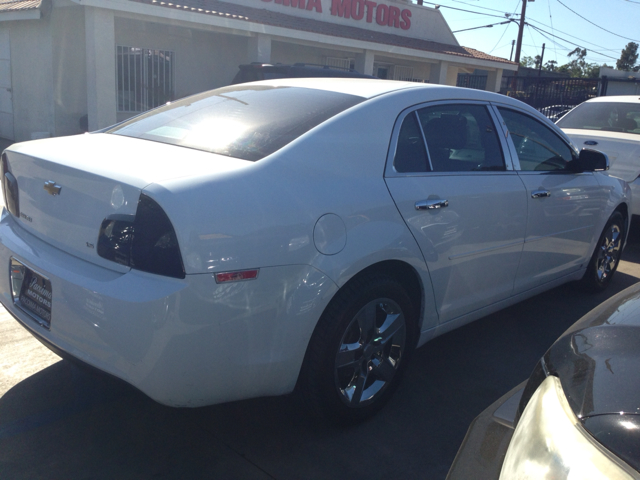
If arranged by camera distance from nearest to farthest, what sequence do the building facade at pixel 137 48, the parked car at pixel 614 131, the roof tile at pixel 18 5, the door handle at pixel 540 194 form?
the door handle at pixel 540 194, the parked car at pixel 614 131, the building facade at pixel 137 48, the roof tile at pixel 18 5

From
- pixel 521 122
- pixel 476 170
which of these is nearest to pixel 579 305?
pixel 521 122

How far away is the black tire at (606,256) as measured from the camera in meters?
4.87

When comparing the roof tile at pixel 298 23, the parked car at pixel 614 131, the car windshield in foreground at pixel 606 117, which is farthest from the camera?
the roof tile at pixel 298 23

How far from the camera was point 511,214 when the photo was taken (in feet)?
11.6

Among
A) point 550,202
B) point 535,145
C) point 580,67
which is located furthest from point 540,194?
point 580,67

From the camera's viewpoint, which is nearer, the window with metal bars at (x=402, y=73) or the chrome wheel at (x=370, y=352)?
the chrome wheel at (x=370, y=352)

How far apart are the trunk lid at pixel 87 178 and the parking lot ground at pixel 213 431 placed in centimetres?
59

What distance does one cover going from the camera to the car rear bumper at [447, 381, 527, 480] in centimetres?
159

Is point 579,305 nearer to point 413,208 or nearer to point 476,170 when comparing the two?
point 476,170

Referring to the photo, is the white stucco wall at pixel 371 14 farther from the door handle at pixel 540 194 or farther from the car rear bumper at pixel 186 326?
the car rear bumper at pixel 186 326

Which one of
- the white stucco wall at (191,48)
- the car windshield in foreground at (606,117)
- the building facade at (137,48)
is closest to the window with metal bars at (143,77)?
the building facade at (137,48)

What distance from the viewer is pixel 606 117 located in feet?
25.6

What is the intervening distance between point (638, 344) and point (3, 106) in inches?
601

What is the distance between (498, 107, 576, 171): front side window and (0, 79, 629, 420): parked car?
0.14 meters
